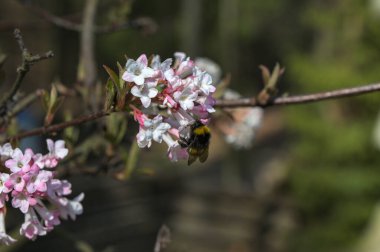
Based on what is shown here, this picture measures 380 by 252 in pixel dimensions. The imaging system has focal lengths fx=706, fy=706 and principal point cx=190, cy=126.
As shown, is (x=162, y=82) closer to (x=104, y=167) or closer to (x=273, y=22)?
(x=104, y=167)

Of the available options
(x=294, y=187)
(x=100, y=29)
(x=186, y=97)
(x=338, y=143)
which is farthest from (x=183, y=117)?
(x=294, y=187)

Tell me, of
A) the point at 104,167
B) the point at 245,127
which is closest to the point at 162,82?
the point at 104,167

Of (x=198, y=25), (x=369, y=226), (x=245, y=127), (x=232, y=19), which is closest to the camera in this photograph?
(x=245, y=127)

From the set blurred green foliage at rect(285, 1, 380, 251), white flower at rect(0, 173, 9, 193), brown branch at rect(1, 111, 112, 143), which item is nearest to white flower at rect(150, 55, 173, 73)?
brown branch at rect(1, 111, 112, 143)

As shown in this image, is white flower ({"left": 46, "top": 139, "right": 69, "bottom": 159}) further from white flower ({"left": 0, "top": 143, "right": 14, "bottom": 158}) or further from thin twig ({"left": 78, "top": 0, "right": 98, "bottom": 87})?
thin twig ({"left": 78, "top": 0, "right": 98, "bottom": 87})

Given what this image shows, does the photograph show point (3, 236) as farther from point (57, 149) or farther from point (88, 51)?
point (88, 51)

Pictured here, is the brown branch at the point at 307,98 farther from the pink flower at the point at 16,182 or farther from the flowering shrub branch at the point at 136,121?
the pink flower at the point at 16,182

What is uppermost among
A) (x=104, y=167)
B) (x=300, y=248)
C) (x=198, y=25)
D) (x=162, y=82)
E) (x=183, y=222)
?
(x=198, y=25)
